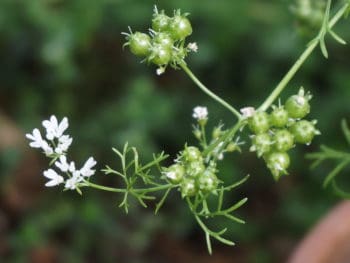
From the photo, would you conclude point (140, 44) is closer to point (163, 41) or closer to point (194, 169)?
point (163, 41)

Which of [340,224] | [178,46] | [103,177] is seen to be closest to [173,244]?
[103,177]

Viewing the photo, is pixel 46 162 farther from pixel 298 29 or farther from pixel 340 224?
pixel 298 29

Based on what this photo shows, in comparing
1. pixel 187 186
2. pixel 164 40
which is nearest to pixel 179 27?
pixel 164 40

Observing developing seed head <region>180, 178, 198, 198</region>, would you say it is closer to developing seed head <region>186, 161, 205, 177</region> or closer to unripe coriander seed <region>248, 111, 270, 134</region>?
developing seed head <region>186, 161, 205, 177</region>

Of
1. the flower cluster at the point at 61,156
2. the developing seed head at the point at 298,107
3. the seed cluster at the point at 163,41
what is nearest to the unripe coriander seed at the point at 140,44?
the seed cluster at the point at 163,41

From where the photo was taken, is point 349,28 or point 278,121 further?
point 349,28

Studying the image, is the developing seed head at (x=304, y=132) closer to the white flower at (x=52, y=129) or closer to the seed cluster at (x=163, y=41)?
the seed cluster at (x=163, y=41)

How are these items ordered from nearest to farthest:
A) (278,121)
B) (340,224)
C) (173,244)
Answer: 1. (278,121)
2. (340,224)
3. (173,244)
